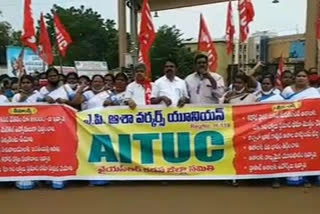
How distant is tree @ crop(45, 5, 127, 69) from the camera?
65.9 m

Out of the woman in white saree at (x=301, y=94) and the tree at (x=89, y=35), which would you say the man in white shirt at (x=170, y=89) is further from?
the tree at (x=89, y=35)

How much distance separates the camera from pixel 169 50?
204 ft

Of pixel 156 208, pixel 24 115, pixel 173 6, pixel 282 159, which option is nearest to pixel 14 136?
pixel 24 115

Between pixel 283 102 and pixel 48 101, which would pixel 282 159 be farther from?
pixel 48 101

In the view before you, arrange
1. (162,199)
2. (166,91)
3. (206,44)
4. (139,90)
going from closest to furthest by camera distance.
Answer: (162,199) < (166,91) < (139,90) < (206,44)

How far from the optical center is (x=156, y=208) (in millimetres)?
6914

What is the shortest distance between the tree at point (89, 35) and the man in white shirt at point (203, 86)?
183 ft

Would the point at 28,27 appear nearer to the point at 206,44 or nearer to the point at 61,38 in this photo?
the point at 61,38

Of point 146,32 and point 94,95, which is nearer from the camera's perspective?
point 94,95

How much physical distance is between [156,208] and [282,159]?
Answer: 2.07 m

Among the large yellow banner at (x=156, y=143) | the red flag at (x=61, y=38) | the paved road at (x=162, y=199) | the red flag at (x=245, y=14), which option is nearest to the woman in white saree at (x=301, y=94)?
the paved road at (x=162, y=199)

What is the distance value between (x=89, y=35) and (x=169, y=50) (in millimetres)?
12236

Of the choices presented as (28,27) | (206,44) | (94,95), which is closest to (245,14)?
(206,44)

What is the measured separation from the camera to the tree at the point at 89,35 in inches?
2596
